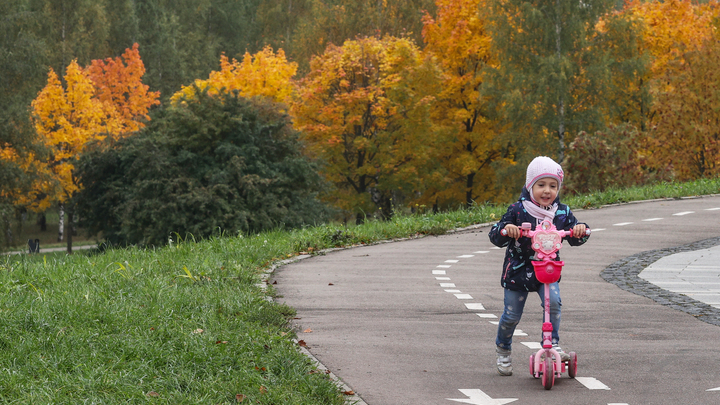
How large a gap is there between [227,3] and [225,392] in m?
80.7

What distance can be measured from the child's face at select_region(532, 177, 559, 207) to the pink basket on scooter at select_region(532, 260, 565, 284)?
41 cm

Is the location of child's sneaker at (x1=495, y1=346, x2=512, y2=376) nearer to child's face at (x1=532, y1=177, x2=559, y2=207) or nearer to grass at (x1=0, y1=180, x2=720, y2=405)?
child's face at (x1=532, y1=177, x2=559, y2=207)

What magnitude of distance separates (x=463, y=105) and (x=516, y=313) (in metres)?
38.2

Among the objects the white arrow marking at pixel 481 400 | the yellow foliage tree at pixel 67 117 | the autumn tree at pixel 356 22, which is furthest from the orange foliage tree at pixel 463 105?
the white arrow marking at pixel 481 400

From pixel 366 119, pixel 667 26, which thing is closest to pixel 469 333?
pixel 366 119

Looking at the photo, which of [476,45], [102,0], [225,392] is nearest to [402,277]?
[225,392]

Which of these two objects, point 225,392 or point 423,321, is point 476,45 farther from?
point 225,392

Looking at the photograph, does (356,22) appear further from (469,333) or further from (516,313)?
(516,313)

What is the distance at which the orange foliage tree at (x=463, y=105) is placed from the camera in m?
41.9

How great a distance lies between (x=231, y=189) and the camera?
29.5 metres

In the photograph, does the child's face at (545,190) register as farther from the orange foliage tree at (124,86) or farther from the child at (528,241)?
the orange foliage tree at (124,86)

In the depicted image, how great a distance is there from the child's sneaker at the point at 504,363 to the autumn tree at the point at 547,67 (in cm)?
3278

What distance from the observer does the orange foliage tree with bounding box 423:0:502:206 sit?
4191cm

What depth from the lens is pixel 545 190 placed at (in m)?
6.05
